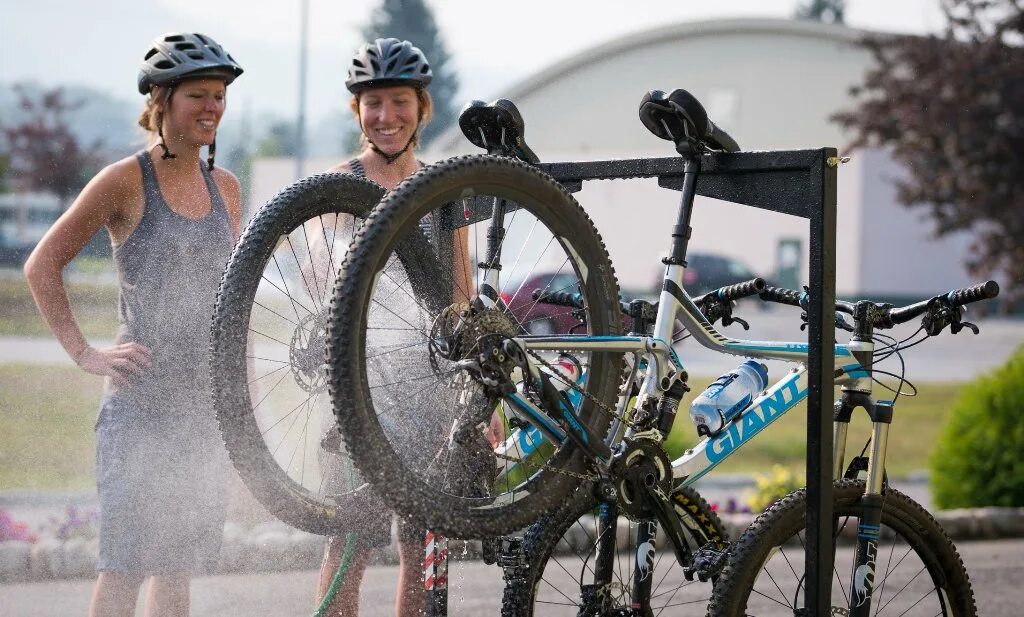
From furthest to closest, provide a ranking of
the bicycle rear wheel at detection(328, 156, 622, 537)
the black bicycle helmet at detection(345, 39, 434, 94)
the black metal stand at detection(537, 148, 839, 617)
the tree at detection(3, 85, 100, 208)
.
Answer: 1. the tree at detection(3, 85, 100, 208)
2. the black bicycle helmet at detection(345, 39, 434, 94)
3. the black metal stand at detection(537, 148, 839, 617)
4. the bicycle rear wheel at detection(328, 156, 622, 537)

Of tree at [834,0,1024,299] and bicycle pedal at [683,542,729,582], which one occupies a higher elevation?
tree at [834,0,1024,299]

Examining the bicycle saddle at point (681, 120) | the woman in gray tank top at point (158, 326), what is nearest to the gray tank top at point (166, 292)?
the woman in gray tank top at point (158, 326)

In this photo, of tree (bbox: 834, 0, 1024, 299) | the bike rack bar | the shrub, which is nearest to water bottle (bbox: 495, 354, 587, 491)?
the bike rack bar

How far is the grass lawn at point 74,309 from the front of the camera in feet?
12.2

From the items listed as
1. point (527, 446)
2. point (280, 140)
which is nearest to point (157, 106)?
point (527, 446)

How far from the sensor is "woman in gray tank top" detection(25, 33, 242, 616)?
10.1ft

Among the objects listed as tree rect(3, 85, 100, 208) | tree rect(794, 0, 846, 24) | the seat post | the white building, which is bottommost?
the seat post

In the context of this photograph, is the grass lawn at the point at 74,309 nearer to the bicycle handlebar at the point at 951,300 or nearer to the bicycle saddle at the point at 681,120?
the bicycle saddle at the point at 681,120

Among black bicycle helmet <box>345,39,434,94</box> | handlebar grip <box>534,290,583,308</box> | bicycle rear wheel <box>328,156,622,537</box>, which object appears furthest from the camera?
black bicycle helmet <box>345,39,434,94</box>

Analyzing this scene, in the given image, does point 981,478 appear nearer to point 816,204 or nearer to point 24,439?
point 816,204

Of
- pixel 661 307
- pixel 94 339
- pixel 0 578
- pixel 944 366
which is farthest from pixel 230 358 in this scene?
pixel 944 366

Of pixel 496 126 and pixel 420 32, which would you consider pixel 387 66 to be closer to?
pixel 496 126

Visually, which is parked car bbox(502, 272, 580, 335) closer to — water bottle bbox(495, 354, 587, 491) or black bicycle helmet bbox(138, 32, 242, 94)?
water bottle bbox(495, 354, 587, 491)

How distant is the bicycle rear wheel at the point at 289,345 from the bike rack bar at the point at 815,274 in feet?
2.59
